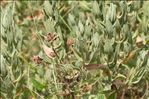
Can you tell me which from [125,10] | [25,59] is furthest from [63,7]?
[125,10]

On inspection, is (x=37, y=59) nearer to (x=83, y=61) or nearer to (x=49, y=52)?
(x=49, y=52)

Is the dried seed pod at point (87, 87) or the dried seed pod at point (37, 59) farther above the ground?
the dried seed pod at point (37, 59)

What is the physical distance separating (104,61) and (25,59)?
441 millimetres

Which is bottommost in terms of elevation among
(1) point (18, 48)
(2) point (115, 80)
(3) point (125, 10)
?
(2) point (115, 80)

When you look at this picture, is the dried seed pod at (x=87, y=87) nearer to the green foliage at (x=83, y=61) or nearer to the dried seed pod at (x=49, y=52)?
the green foliage at (x=83, y=61)

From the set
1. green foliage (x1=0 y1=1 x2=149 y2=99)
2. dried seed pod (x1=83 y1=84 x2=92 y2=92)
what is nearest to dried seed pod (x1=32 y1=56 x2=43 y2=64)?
green foliage (x1=0 y1=1 x2=149 y2=99)

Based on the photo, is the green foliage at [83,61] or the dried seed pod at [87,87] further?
the dried seed pod at [87,87]

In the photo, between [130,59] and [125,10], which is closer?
[125,10]

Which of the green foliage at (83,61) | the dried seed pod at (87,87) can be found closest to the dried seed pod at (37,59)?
the green foliage at (83,61)

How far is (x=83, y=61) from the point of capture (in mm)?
1588

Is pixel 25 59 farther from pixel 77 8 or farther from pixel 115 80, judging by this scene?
pixel 115 80

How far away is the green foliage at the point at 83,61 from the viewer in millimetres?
1516

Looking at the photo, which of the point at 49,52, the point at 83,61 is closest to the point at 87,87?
the point at 83,61

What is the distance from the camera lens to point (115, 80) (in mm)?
1573
